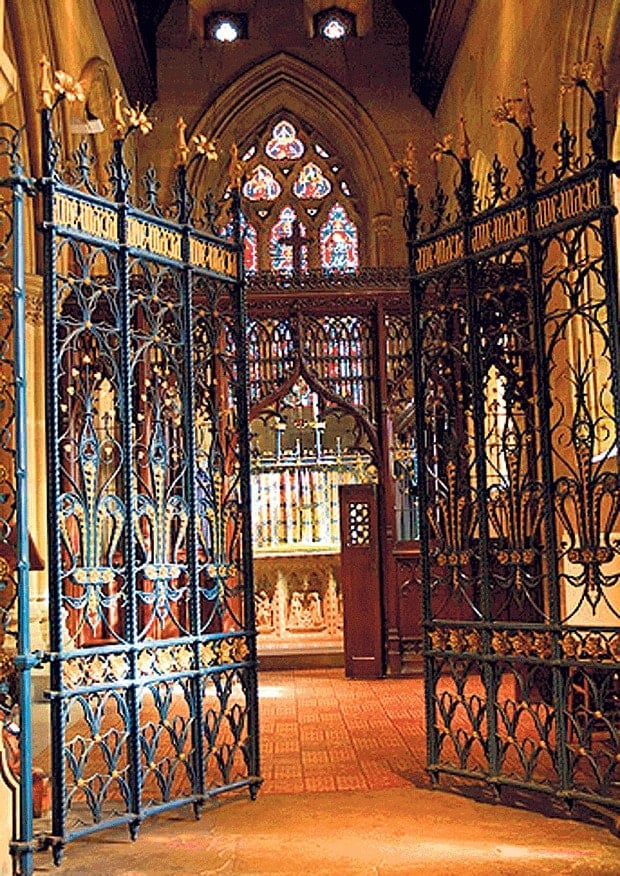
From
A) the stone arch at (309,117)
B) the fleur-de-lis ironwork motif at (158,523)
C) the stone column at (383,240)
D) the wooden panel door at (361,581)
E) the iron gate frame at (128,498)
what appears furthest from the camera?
the stone arch at (309,117)

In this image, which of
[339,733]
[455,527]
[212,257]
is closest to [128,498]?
[212,257]

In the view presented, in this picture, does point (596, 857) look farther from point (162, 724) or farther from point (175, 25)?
point (175, 25)

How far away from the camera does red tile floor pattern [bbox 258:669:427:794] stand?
5414 millimetres

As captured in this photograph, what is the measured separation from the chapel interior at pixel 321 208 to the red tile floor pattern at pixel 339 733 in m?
0.10

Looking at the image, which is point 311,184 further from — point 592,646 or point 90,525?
point 592,646

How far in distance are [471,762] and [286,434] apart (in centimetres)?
804

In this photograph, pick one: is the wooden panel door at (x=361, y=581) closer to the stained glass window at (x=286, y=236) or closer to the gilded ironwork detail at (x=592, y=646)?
the gilded ironwork detail at (x=592, y=646)

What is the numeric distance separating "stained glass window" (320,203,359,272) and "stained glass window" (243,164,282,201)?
2.36 feet

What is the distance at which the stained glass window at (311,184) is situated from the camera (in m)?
13.6

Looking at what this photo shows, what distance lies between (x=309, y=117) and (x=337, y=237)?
1.43 m

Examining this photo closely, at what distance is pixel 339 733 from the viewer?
659cm

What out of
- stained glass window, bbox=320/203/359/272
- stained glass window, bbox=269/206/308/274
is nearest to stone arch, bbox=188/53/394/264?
stained glass window, bbox=320/203/359/272

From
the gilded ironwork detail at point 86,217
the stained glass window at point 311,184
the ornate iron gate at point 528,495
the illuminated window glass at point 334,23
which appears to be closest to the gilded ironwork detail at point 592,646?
the ornate iron gate at point 528,495

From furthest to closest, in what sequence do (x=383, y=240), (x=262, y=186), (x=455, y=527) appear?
1. (x=262, y=186)
2. (x=383, y=240)
3. (x=455, y=527)
